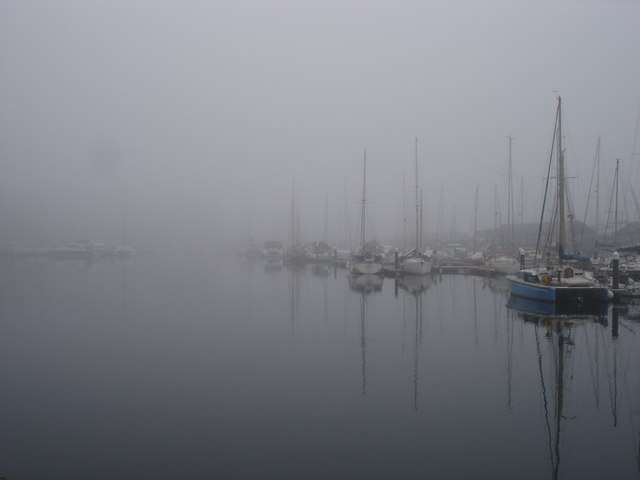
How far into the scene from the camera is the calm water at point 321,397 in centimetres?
846

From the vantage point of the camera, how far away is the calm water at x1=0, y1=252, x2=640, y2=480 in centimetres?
846

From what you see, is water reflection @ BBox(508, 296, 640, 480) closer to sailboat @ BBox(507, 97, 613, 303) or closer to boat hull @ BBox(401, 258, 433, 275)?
sailboat @ BBox(507, 97, 613, 303)

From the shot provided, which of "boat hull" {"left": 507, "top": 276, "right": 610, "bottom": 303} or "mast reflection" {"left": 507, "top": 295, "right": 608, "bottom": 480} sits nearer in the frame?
"mast reflection" {"left": 507, "top": 295, "right": 608, "bottom": 480}

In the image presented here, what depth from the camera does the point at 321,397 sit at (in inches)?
458

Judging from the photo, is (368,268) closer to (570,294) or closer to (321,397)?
(570,294)

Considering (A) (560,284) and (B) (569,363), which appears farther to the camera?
(A) (560,284)

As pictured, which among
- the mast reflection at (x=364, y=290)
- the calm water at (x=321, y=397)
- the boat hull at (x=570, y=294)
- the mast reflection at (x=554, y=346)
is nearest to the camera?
the calm water at (x=321, y=397)

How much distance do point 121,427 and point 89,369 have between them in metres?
5.25

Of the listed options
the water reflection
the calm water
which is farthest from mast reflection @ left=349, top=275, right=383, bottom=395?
the water reflection

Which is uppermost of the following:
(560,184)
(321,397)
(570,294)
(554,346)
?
(560,184)

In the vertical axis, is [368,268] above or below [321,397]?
above

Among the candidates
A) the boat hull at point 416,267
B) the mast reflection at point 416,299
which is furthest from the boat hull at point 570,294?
the boat hull at point 416,267

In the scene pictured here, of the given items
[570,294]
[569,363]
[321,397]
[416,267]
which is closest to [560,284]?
[570,294]

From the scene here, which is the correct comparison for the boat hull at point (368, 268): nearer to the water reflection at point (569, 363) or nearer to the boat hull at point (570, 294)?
the boat hull at point (570, 294)
